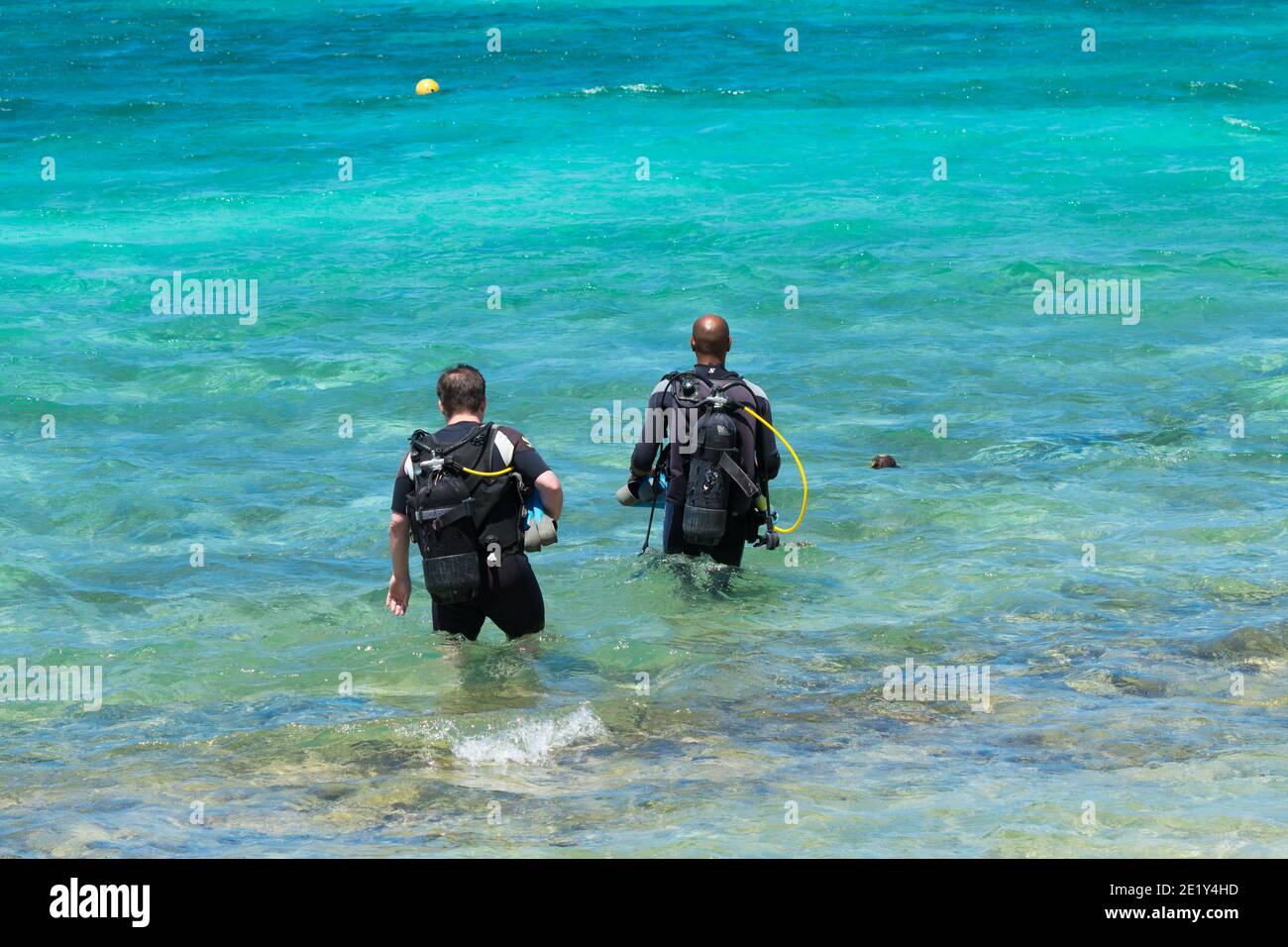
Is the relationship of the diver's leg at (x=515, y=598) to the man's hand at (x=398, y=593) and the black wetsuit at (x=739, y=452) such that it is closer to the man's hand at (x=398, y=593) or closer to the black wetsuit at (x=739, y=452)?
the man's hand at (x=398, y=593)

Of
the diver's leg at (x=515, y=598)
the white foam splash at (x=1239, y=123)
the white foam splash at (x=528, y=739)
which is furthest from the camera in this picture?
the white foam splash at (x=1239, y=123)

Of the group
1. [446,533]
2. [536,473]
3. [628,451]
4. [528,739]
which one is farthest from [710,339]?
[628,451]

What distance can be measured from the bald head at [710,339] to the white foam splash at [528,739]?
233 cm

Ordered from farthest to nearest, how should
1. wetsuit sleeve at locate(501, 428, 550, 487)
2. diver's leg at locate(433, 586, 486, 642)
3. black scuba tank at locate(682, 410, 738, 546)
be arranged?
1. black scuba tank at locate(682, 410, 738, 546)
2. diver's leg at locate(433, 586, 486, 642)
3. wetsuit sleeve at locate(501, 428, 550, 487)

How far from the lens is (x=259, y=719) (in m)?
8.16

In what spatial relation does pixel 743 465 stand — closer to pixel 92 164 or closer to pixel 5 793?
pixel 5 793

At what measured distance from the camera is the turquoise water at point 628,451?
691 centimetres

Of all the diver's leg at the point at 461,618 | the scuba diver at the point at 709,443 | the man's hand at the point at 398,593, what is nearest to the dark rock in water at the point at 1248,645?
the scuba diver at the point at 709,443

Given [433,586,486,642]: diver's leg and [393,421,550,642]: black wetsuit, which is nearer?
[393,421,550,642]: black wetsuit

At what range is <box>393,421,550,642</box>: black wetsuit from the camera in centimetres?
767

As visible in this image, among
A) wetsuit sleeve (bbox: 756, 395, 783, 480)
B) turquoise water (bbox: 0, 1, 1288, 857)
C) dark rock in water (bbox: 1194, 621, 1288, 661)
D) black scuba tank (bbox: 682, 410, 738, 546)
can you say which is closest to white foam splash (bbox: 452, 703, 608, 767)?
turquoise water (bbox: 0, 1, 1288, 857)

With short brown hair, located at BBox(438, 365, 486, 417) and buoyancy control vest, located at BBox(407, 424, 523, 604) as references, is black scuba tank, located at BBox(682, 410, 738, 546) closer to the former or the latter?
buoyancy control vest, located at BBox(407, 424, 523, 604)

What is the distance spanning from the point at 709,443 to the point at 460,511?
72.0 inches

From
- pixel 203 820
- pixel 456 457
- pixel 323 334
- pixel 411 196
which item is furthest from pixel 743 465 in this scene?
pixel 411 196
